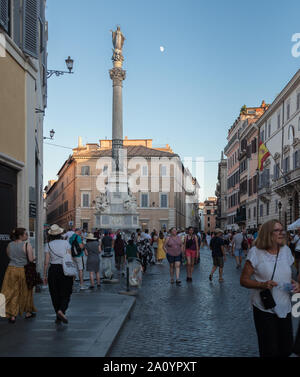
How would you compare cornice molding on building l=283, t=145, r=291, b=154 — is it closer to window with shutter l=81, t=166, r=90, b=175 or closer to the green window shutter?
the green window shutter

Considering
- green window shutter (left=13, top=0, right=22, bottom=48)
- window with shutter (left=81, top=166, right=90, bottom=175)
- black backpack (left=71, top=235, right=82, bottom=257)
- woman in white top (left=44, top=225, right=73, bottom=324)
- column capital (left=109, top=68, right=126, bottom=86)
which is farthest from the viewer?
window with shutter (left=81, top=166, right=90, bottom=175)

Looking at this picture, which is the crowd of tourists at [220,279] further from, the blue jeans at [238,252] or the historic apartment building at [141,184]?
the historic apartment building at [141,184]

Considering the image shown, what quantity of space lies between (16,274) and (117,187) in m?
33.4

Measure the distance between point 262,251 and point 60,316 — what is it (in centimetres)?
461

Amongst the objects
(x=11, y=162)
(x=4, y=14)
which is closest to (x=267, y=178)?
(x=11, y=162)

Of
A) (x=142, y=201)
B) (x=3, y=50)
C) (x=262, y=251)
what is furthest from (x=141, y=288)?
(x=142, y=201)

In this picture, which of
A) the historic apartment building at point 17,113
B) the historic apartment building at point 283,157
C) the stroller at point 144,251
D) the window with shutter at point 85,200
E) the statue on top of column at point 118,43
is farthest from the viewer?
the window with shutter at point 85,200

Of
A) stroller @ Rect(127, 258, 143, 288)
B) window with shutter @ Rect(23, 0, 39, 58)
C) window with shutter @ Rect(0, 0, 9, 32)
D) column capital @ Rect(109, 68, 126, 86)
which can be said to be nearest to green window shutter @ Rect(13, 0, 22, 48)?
window with shutter @ Rect(23, 0, 39, 58)

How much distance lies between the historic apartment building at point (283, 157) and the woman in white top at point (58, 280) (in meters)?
30.7

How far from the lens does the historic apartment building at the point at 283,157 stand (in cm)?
3981

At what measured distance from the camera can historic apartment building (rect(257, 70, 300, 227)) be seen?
131 ft

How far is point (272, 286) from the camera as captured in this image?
16.2 feet

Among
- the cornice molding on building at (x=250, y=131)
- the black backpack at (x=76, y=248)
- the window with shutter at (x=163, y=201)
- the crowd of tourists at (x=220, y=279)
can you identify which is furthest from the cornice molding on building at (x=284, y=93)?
the black backpack at (x=76, y=248)

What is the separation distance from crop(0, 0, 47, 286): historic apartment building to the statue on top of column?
31035mm
